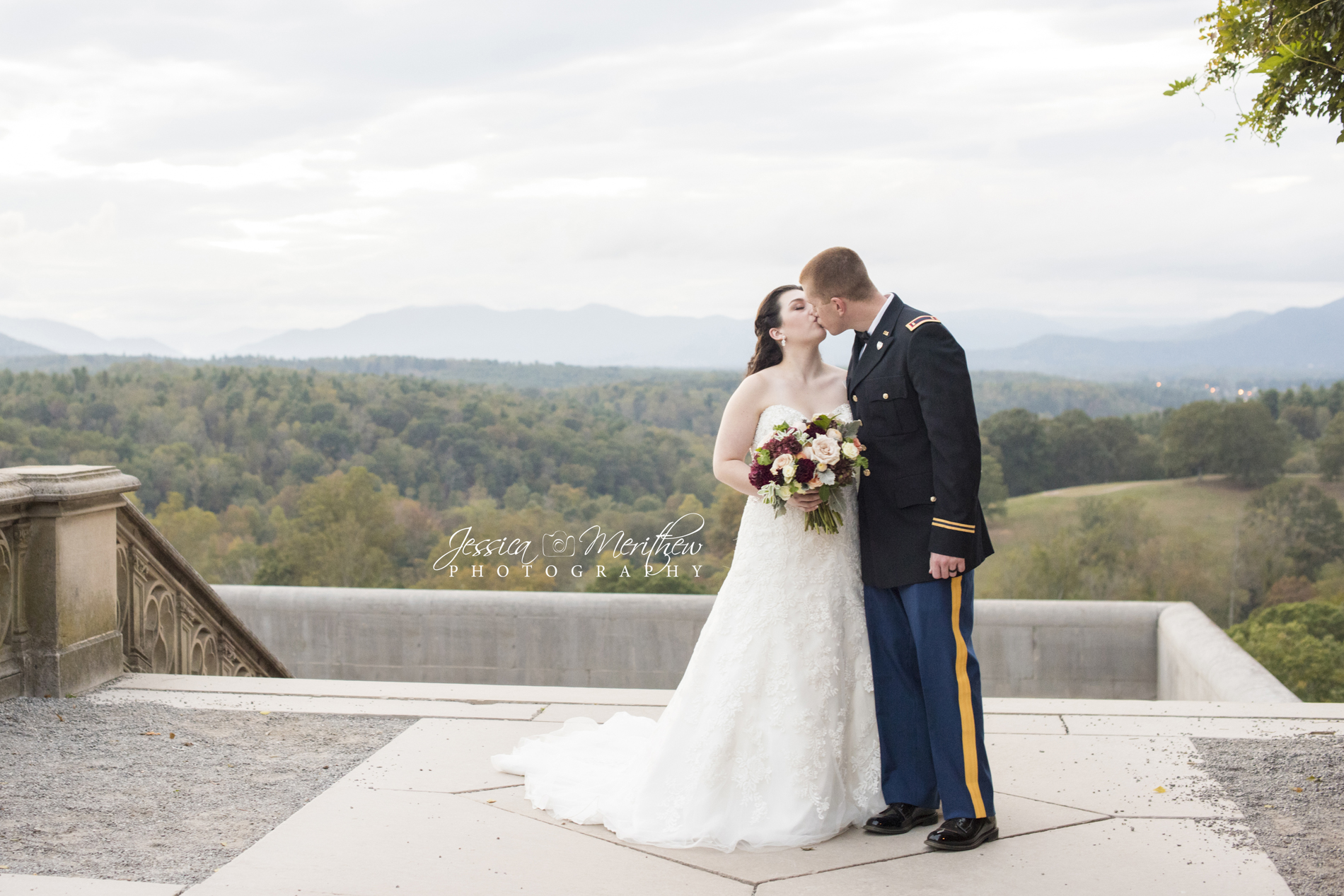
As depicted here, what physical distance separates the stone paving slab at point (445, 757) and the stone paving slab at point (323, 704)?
145mm

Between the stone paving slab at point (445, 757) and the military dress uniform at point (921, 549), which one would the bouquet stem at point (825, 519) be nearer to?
the military dress uniform at point (921, 549)

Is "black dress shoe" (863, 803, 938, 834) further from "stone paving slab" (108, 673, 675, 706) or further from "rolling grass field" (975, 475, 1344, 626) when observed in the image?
"rolling grass field" (975, 475, 1344, 626)

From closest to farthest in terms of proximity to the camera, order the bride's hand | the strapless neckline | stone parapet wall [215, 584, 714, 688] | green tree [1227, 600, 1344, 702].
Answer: the bride's hand, the strapless neckline, stone parapet wall [215, 584, 714, 688], green tree [1227, 600, 1344, 702]

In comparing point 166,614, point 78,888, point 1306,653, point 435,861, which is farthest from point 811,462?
point 1306,653

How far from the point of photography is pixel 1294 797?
372cm

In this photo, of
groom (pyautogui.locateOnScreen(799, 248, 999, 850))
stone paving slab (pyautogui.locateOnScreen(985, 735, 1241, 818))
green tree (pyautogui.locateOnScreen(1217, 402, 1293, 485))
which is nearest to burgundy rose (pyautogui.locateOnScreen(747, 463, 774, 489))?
groom (pyautogui.locateOnScreen(799, 248, 999, 850))

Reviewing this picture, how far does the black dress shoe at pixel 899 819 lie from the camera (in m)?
3.42

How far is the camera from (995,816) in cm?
354

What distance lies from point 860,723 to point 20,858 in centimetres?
279

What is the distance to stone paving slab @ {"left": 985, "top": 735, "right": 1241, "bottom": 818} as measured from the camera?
366 cm

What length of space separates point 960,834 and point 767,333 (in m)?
1.83

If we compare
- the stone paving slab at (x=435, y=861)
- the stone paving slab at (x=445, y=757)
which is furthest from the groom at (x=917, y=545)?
the stone paving slab at (x=445, y=757)

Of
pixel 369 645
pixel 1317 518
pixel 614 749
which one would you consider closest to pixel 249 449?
pixel 369 645

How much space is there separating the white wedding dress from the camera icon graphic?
25521 millimetres
